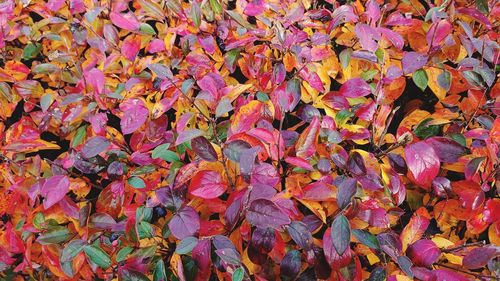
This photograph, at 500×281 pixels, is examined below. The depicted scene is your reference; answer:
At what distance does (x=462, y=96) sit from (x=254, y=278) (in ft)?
2.41

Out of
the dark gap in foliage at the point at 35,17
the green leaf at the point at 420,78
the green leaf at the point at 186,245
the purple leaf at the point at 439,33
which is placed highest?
the purple leaf at the point at 439,33

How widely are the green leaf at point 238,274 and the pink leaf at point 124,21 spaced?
0.80 m

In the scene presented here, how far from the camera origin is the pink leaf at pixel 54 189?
105cm

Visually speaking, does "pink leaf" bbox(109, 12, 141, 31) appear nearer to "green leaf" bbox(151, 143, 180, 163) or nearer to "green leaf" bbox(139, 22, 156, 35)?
"green leaf" bbox(139, 22, 156, 35)

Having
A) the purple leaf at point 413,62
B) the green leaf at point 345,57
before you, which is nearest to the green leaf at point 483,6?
the purple leaf at point 413,62

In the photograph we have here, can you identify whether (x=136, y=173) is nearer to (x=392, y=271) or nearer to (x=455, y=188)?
(x=392, y=271)

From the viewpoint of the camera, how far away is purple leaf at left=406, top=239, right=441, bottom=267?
35.6 inches

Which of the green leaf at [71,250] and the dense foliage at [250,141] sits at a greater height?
the dense foliage at [250,141]

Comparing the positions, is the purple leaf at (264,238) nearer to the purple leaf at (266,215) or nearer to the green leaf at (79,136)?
the purple leaf at (266,215)

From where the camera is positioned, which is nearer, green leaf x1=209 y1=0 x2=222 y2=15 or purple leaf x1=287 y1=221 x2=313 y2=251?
purple leaf x1=287 y1=221 x2=313 y2=251

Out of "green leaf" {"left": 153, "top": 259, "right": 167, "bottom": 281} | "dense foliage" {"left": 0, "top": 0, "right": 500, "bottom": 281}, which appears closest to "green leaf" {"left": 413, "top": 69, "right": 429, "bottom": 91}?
"dense foliage" {"left": 0, "top": 0, "right": 500, "bottom": 281}

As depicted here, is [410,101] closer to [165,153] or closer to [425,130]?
[425,130]

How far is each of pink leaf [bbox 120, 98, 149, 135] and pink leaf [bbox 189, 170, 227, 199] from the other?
0.77 ft

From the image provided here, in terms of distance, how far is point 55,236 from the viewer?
3.47ft
